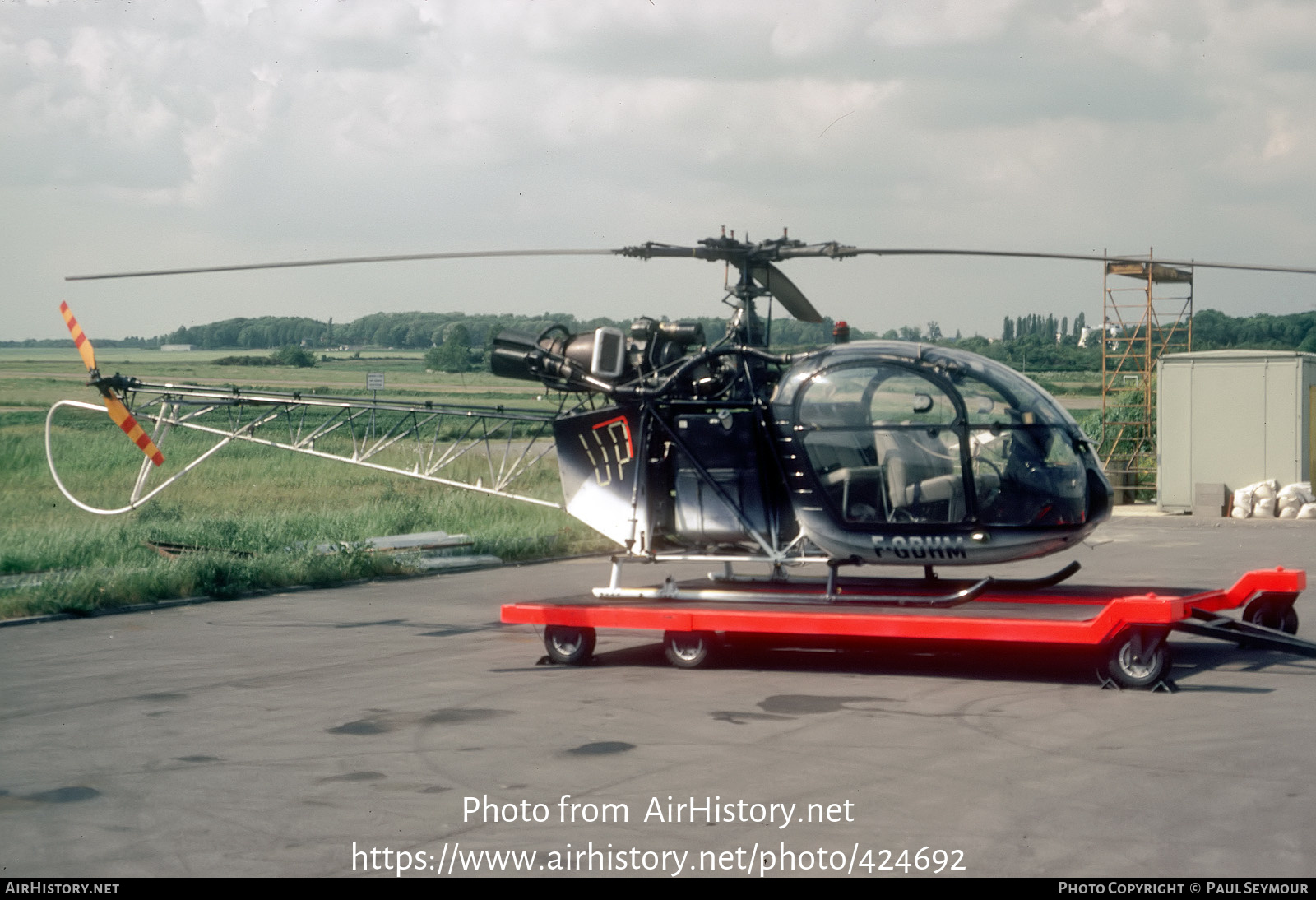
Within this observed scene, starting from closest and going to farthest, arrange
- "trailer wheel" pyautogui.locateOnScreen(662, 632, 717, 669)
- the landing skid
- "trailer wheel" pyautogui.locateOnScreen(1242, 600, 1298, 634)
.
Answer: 1. the landing skid
2. "trailer wheel" pyautogui.locateOnScreen(662, 632, 717, 669)
3. "trailer wheel" pyautogui.locateOnScreen(1242, 600, 1298, 634)

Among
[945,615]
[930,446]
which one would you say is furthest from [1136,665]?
[930,446]

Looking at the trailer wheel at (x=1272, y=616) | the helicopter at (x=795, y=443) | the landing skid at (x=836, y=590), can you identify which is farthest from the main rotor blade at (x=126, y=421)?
the trailer wheel at (x=1272, y=616)

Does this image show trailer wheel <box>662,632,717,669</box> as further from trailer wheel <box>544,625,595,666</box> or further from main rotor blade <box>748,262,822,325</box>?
main rotor blade <box>748,262,822,325</box>

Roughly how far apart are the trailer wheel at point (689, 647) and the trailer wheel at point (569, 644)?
0.69 m

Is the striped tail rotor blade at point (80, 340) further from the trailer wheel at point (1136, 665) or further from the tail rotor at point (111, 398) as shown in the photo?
the trailer wheel at point (1136, 665)

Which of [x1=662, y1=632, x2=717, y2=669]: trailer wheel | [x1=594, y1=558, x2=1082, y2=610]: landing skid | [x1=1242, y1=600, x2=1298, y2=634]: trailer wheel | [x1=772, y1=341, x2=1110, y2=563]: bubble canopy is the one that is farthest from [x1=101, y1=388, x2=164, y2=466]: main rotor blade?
[x1=1242, y1=600, x2=1298, y2=634]: trailer wheel

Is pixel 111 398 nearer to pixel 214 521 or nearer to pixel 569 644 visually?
pixel 214 521

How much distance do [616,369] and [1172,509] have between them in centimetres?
2073

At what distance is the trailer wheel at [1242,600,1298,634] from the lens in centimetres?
1007

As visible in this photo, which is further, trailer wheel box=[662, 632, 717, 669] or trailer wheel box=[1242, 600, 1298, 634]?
trailer wheel box=[1242, 600, 1298, 634]

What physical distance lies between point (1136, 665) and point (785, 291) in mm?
3968

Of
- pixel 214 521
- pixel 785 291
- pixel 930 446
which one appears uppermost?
pixel 785 291

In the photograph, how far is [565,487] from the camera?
11461mm

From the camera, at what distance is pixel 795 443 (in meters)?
10.1
